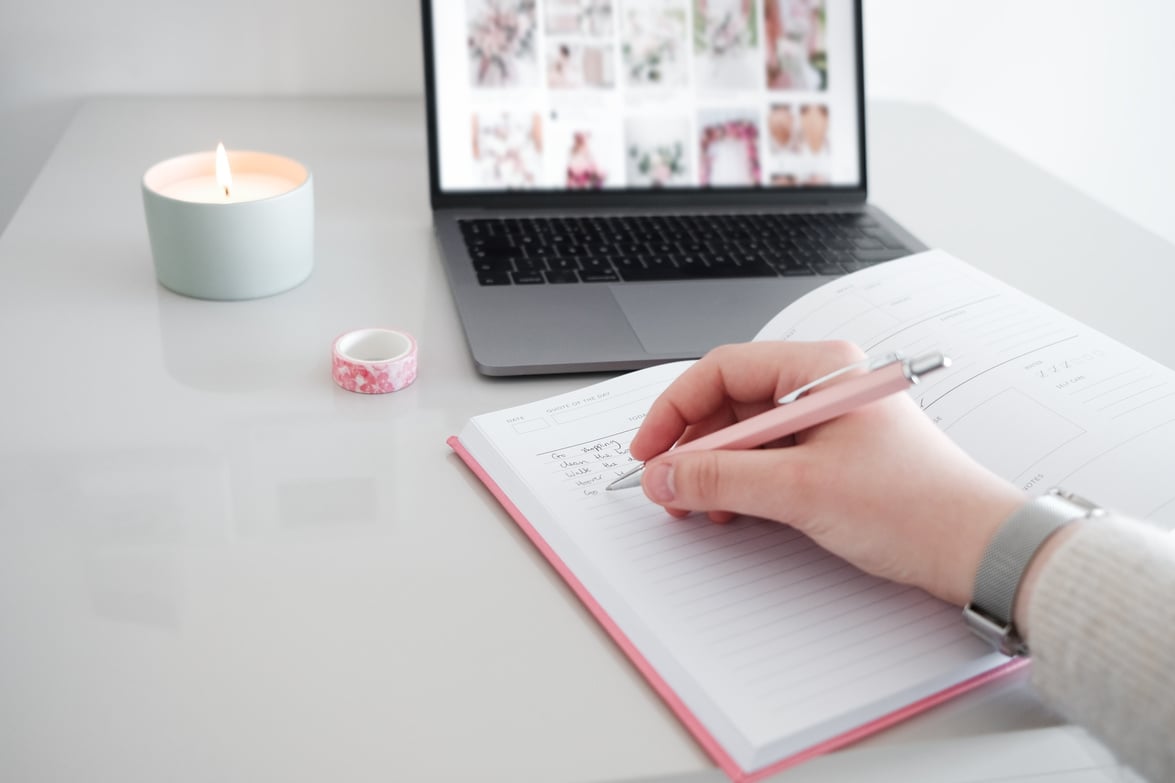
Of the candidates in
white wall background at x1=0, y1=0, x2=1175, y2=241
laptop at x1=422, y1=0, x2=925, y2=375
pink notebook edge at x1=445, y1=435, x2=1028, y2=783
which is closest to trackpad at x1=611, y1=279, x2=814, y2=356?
laptop at x1=422, y1=0, x2=925, y2=375

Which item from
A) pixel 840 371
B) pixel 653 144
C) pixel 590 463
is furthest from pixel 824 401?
pixel 653 144

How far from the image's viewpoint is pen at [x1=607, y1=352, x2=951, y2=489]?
49cm

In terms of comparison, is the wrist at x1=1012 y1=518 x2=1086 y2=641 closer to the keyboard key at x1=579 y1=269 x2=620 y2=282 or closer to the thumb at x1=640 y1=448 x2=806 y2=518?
the thumb at x1=640 y1=448 x2=806 y2=518

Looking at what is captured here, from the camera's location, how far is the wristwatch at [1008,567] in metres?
0.48

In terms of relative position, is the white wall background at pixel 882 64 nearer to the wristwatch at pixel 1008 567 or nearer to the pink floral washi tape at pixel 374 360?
the pink floral washi tape at pixel 374 360

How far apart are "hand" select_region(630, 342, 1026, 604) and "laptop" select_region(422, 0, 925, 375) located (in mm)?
316

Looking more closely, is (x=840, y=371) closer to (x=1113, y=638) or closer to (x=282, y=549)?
(x=1113, y=638)

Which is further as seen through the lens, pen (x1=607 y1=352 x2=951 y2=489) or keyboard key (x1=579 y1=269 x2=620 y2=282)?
keyboard key (x1=579 y1=269 x2=620 y2=282)

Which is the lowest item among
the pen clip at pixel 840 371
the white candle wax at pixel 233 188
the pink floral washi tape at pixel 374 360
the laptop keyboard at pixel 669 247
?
the pink floral washi tape at pixel 374 360

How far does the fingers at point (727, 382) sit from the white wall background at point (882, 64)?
0.78 metres

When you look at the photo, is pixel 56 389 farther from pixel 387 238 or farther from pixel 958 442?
pixel 958 442

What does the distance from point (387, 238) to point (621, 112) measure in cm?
25

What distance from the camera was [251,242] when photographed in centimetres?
77

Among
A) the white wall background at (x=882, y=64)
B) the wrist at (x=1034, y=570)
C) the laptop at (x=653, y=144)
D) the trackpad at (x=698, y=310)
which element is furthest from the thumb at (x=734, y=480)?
Result: the white wall background at (x=882, y=64)
